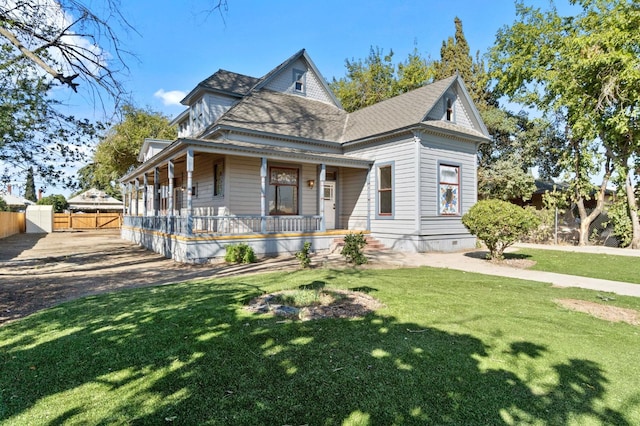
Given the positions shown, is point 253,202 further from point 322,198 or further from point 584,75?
point 584,75

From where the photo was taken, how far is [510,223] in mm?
9641

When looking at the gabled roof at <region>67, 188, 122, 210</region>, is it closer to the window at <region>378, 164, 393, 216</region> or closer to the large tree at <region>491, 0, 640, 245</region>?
the window at <region>378, 164, 393, 216</region>

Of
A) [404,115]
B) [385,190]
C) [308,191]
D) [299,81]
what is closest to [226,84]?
[299,81]

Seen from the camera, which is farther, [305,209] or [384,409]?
[305,209]

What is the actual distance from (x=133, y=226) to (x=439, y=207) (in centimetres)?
1562

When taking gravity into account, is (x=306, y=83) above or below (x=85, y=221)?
above

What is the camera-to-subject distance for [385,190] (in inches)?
560

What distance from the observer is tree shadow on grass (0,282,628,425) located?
261 centimetres

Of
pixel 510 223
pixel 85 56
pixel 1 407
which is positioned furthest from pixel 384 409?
pixel 85 56

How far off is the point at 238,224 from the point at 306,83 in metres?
9.29

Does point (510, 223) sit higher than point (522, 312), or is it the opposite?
point (510, 223)

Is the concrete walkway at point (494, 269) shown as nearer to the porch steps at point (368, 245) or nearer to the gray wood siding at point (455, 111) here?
the porch steps at point (368, 245)

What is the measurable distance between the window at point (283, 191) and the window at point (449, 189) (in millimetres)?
5815

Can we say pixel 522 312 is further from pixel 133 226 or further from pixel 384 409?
pixel 133 226
